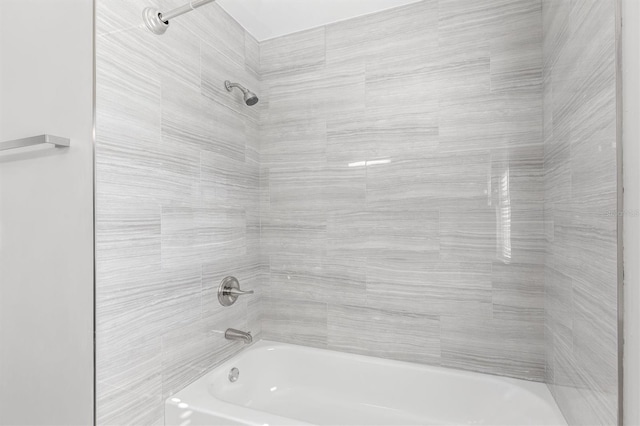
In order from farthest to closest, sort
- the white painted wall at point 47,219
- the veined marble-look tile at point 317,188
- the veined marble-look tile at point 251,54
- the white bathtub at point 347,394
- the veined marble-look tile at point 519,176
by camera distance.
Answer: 1. the veined marble-look tile at point 251,54
2. the veined marble-look tile at point 317,188
3. the veined marble-look tile at point 519,176
4. the white bathtub at point 347,394
5. the white painted wall at point 47,219

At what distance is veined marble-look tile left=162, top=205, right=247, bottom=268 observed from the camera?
1428mm

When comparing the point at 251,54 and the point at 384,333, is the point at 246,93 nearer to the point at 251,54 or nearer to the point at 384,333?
the point at 251,54

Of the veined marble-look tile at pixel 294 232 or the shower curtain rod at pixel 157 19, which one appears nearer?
the shower curtain rod at pixel 157 19

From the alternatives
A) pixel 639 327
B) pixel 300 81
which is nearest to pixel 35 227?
pixel 300 81

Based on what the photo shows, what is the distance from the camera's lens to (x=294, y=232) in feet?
6.64

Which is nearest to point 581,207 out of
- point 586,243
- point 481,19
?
point 586,243

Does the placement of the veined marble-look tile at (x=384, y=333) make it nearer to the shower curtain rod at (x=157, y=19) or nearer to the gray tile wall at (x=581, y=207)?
the gray tile wall at (x=581, y=207)

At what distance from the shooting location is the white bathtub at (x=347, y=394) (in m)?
1.40

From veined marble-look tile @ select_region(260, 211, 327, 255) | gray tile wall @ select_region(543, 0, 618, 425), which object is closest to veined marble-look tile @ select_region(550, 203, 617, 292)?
gray tile wall @ select_region(543, 0, 618, 425)

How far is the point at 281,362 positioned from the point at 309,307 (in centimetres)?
35

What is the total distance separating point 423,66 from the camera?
176 cm

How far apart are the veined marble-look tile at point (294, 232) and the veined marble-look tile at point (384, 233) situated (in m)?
0.06

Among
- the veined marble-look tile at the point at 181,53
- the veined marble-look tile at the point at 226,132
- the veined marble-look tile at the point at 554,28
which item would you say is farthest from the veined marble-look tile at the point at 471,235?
the veined marble-look tile at the point at 181,53

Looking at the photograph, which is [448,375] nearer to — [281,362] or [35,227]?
[281,362]
